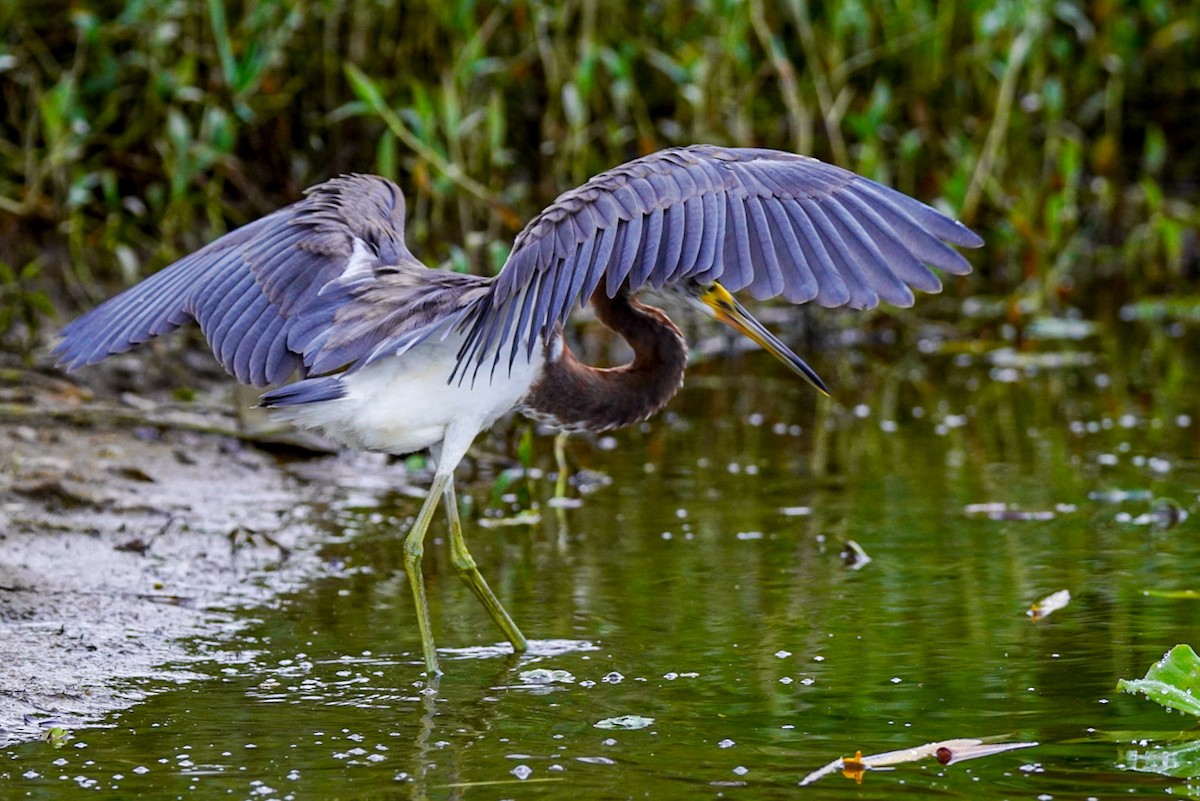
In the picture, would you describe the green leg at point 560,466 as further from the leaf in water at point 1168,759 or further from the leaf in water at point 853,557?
the leaf in water at point 1168,759

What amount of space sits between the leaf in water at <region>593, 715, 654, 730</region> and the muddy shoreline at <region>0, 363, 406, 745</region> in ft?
3.75

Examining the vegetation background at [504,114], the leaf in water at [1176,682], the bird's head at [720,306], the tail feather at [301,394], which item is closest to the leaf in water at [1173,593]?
the leaf in water at [1176,682]

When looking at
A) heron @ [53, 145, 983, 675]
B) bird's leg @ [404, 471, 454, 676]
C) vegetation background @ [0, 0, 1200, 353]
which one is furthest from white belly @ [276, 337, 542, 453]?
vegetation background @ [0, 0, 1200, 353]

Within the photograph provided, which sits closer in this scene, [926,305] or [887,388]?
[887,388]

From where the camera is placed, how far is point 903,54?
34.6 ft

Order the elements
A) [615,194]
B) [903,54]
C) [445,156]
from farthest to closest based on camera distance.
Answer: [903,54] < [445,156] < [615,194]

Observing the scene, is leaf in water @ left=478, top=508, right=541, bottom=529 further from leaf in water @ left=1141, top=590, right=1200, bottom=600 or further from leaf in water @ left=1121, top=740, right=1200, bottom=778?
leaf in water @ left=1121, top=740, right=1200, bottom=778

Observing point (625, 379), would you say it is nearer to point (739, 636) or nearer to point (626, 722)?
point (739, 636)

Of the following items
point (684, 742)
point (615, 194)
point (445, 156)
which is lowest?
point (684, 742)

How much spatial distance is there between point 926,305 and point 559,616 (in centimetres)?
611

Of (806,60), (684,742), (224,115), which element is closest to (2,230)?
(224,115)

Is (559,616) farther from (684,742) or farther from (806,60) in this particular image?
(806,60)

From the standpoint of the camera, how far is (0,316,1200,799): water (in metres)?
3.66

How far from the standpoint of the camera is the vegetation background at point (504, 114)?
8.53m
